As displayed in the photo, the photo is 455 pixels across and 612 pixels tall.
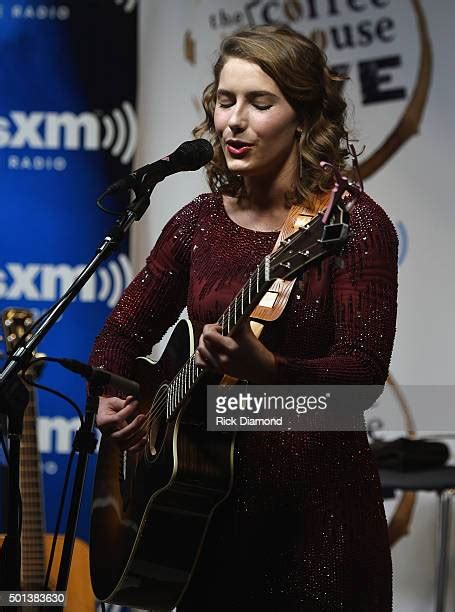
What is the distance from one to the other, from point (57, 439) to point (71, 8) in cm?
161

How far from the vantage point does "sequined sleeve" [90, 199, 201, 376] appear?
2154 mm

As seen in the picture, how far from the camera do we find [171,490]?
188 centimetres

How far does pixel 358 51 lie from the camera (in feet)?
13.2

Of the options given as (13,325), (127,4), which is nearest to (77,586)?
(13,325)

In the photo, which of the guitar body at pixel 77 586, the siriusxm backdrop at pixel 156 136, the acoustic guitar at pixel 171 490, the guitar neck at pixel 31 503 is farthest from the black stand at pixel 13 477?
the siriusxm backdrop at pixel 156 136

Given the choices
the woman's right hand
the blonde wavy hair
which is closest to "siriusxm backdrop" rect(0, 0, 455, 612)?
the woman's right hand

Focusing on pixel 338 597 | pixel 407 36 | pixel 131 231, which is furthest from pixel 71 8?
pixel 338 597

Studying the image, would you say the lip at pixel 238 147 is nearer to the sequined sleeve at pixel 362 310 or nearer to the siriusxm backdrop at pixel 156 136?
the sequined sleeve at pixel 362 310

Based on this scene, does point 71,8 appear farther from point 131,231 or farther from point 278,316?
point 278,316

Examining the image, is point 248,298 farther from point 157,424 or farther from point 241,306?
point 157,424

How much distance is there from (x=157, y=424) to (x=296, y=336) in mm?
353

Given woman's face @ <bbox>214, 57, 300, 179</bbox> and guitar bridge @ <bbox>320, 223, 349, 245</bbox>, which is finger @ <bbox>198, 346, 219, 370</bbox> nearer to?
guitar bridge @ <bbox>320, 223, 349, 245</bbox>

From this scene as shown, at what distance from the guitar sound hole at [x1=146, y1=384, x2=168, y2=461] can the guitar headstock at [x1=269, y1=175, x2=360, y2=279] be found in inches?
18.8

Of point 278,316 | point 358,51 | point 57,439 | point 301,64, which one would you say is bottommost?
point 57,439
